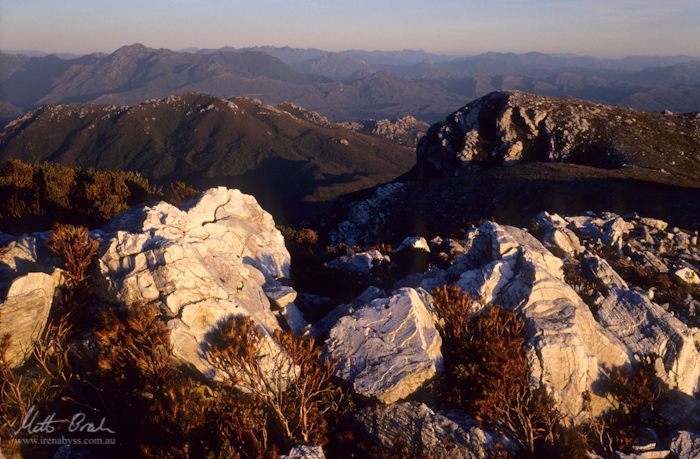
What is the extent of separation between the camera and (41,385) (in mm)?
9641

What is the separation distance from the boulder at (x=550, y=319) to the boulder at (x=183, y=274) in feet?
23.8

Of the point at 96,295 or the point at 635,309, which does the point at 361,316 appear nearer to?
the point at 96,295

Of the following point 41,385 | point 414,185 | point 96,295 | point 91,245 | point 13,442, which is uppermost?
point 91,245

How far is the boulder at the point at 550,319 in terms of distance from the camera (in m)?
11.1

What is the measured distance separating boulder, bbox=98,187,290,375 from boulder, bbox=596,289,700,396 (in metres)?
11.1

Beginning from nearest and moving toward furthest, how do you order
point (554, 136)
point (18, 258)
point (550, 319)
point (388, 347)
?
point (388, 347) → point (18, 258) → point (550, 319) → point (554, 136)

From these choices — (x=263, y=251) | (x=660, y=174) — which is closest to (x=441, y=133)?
(x=660, y=174)

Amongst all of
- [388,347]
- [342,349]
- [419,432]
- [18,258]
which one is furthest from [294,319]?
[18,258]

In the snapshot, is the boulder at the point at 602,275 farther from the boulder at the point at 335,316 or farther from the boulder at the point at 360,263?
the boulder at the point at 360,263

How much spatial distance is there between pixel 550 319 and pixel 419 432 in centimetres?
543

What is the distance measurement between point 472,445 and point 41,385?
33.3 feet

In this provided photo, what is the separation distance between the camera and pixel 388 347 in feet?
36.9

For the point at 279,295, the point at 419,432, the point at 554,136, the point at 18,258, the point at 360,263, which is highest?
the point at 18,258
